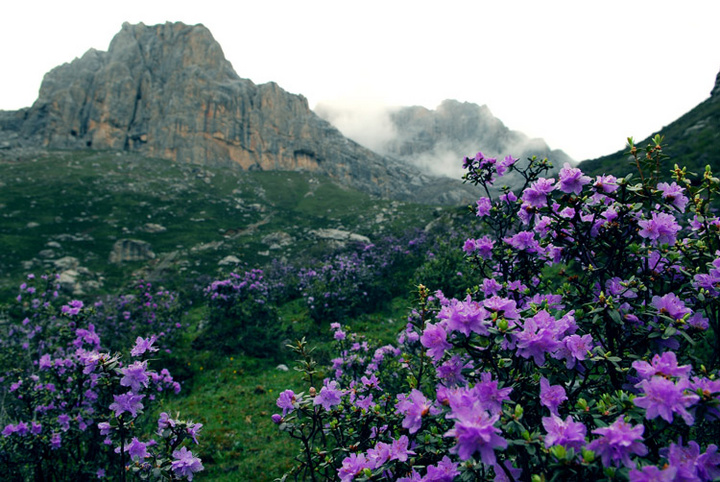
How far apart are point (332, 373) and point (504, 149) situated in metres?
204

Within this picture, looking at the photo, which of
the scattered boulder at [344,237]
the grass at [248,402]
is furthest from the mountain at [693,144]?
the scattered boulder at [344,237]

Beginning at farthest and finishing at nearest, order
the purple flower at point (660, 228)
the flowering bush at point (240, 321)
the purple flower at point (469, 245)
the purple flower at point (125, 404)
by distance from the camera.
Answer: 1. the flowering bush at point (240, 321)
2. the purple flower at point (469, 245)
3. the purple flower at point (125, 404)
4. the purple flower at point (660, 228)

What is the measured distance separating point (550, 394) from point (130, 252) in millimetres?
46962

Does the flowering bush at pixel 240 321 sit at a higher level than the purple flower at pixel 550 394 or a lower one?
lower

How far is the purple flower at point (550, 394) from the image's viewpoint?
1.72 metres

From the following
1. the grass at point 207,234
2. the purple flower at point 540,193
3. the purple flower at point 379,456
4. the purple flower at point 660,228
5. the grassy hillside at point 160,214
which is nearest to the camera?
the purple flower at point 379,456

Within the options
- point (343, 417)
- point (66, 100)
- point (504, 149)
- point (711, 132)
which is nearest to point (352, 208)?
point (711, 132)

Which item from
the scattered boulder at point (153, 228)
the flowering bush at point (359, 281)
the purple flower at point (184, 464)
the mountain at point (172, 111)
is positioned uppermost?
the mountain at point (172, 111)

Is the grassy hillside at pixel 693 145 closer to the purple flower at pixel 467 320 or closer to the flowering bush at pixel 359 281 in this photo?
the flowering bush at pixel 359 281

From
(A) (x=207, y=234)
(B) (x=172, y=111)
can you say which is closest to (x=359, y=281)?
(A) (x=207, y=234)

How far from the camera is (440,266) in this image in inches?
406

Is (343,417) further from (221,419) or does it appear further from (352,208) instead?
(352,208)

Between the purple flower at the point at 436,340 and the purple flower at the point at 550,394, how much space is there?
0.47m

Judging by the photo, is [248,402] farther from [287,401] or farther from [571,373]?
[571,373]
